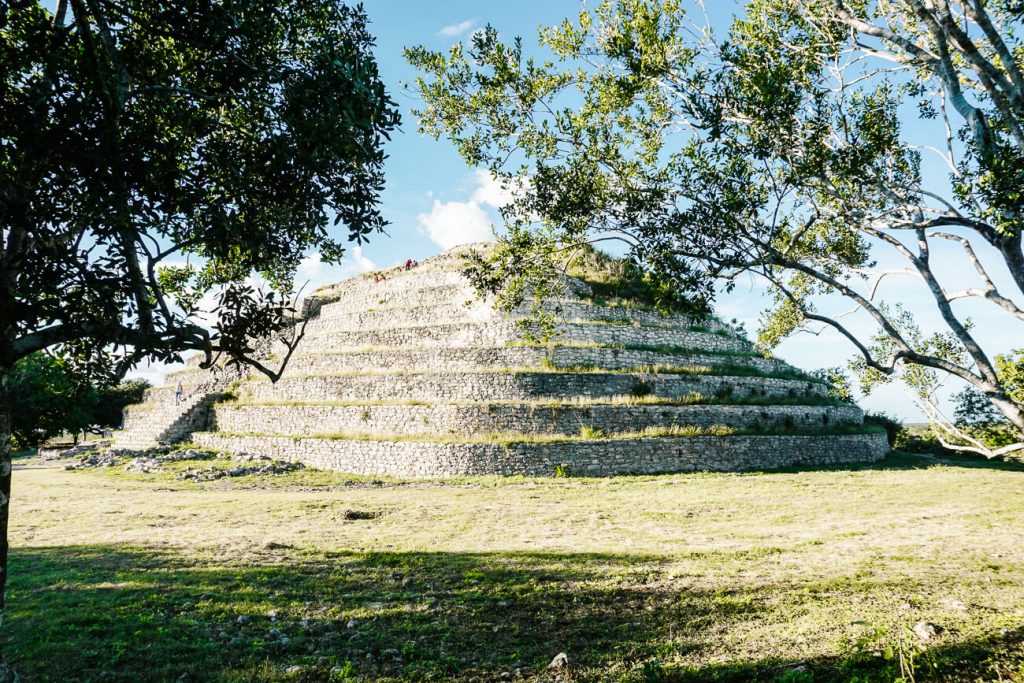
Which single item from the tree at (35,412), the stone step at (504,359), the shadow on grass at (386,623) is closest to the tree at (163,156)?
the shadow on grass at (386,623)

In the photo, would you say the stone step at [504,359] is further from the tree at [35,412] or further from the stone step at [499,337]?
the tree at [35,412]

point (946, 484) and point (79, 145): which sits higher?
point (79, 145)

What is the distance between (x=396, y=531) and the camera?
1347 centimetres

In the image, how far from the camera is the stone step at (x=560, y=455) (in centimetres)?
2323

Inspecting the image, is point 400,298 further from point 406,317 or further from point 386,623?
point 386,623

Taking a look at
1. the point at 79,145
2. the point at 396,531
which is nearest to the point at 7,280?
the point at 79,145

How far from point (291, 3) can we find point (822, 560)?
512 inches

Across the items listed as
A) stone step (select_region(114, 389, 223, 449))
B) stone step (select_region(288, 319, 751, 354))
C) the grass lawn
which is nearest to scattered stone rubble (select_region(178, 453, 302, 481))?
the grass lawn

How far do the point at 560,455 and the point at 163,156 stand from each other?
19188 millimetres

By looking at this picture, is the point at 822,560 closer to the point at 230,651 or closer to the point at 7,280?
the point at 230,651

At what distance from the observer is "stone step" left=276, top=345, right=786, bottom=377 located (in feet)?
92.7

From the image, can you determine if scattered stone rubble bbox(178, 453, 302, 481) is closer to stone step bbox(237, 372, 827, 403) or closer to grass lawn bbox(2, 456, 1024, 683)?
stone step bbox(237, 372, 827, 403)

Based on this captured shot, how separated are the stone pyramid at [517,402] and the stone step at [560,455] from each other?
0.21 ft

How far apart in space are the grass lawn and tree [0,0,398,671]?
8.59ft
